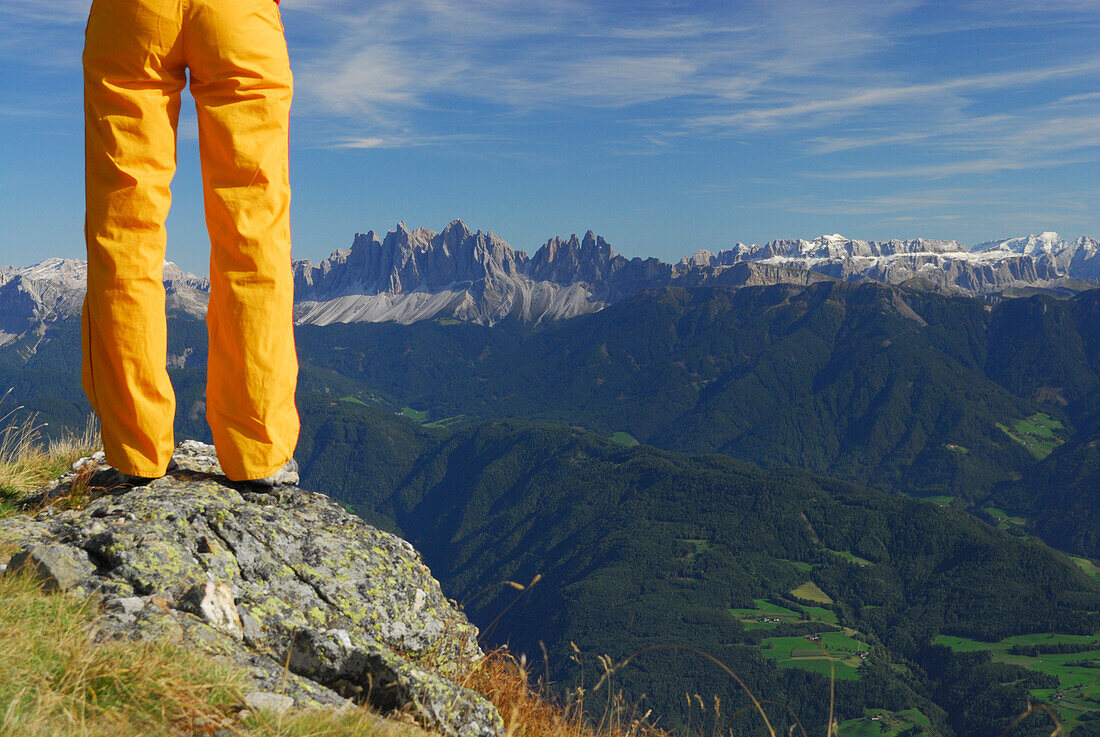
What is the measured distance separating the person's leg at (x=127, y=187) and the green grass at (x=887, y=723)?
16365 cm

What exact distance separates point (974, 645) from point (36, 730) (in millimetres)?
214502

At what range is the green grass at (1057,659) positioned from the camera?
14175cm

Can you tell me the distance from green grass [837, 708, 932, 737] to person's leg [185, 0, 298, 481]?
163 metres

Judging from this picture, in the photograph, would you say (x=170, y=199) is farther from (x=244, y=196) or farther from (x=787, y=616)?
(x=787, y=616)

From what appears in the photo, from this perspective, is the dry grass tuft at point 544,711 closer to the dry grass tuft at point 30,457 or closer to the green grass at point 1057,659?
the dry grass tuft at point 30,457

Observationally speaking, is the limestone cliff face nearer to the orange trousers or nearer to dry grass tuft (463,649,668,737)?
dry grass tuft (463,649,668,737)

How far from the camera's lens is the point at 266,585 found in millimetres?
4918

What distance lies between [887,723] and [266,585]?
174 metres

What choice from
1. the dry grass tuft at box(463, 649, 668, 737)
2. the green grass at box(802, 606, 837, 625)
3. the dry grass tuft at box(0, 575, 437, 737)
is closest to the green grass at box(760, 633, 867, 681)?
the green grass at box(802, 606, 837, 625)

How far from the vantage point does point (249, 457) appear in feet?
19.5

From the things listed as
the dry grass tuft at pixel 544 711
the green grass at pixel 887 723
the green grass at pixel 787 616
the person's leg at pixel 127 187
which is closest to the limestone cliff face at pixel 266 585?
the dry grass tuft at pixel 544 711

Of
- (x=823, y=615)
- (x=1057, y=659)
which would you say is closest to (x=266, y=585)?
(x=1057, y=659)

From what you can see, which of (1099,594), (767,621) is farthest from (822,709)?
(1099,594)

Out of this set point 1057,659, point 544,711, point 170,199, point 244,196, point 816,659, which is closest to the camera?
point 544,711
